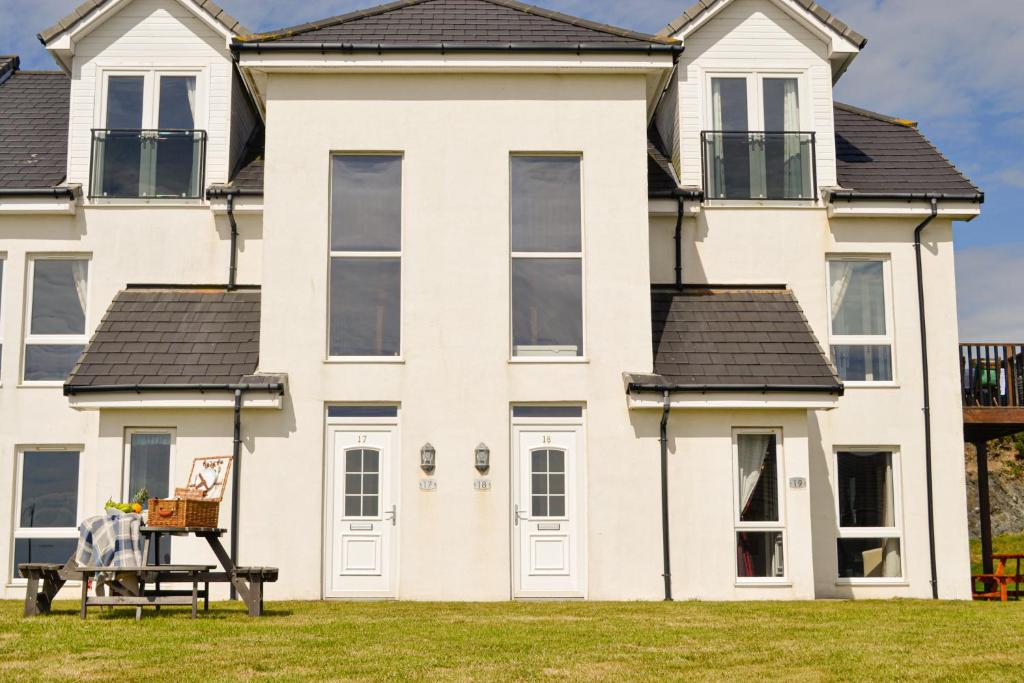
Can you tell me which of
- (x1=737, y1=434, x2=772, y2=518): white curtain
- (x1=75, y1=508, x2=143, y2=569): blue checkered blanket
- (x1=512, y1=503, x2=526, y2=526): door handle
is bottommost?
(x1=75, y1=508, x2=143, y2=569): blue checkered blanket

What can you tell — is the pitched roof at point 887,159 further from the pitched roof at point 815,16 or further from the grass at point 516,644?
the grass at point 516,644

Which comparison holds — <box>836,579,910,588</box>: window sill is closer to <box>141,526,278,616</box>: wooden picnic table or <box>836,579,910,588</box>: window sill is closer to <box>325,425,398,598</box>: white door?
<box>325,425,398,598</box>: white door

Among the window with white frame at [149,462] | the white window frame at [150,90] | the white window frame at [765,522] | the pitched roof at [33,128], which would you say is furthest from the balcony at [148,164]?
the white window frame at [765,522]

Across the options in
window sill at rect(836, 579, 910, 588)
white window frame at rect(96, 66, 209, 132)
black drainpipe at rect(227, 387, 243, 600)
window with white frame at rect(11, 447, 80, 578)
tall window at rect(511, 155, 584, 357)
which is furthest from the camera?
white window frame at rect(96, 66, 209, 132)

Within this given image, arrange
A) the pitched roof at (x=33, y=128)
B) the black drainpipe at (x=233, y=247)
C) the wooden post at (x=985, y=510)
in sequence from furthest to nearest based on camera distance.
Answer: the wooden post at (x=985, y=510), the pitched roof at (x=33, y=128), the black drainpipe at (x=233, y=247)

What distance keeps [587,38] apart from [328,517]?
7.74m

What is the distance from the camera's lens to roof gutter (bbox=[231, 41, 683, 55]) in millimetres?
16766

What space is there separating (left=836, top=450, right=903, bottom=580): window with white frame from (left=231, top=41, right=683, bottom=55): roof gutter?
6817mm

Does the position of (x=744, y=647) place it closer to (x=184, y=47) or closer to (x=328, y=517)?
(x=328, y=517)

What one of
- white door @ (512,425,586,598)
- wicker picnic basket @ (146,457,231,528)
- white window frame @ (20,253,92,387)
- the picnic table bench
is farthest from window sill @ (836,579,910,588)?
white window frame @ (20,253,92,387)

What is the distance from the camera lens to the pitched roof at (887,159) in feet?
63.0

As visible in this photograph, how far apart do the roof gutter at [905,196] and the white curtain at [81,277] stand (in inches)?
460

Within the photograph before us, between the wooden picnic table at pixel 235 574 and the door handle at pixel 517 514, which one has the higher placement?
the door handle at pixel 517 514

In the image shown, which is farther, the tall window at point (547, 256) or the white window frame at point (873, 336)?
the white window frame at point (873, 336)
